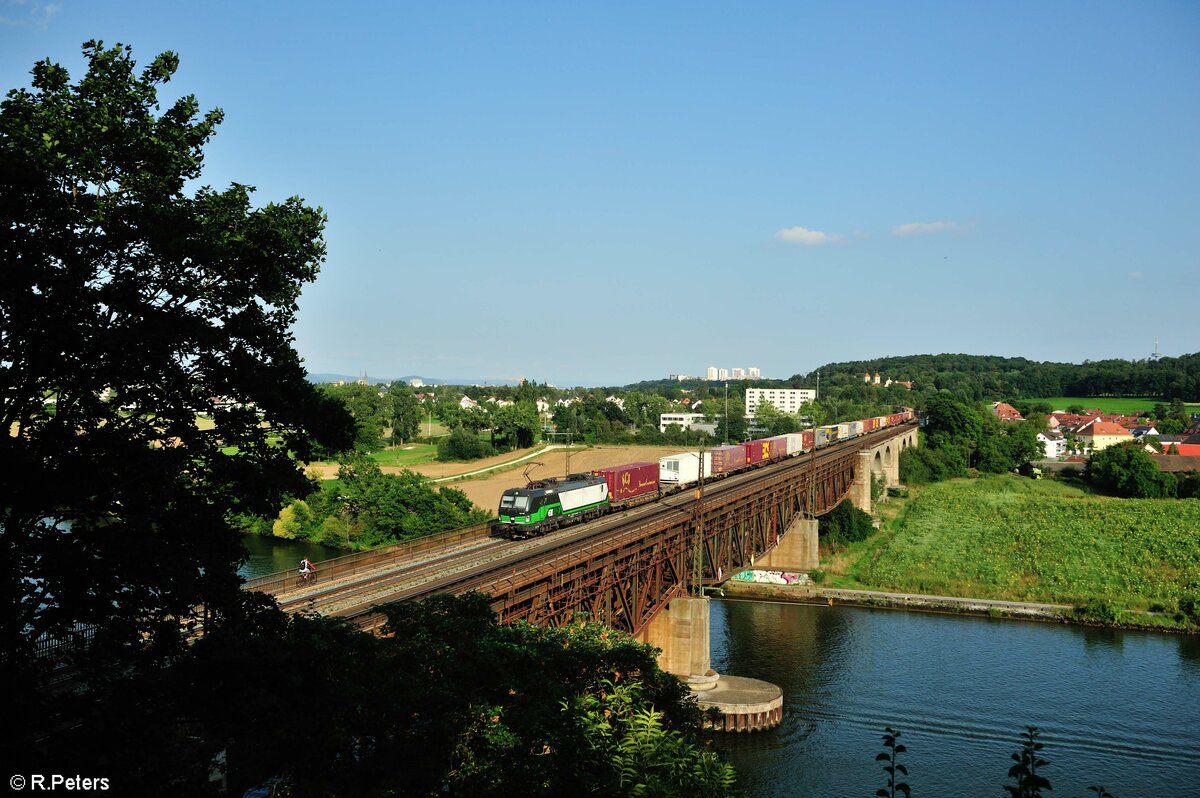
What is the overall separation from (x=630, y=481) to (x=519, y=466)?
69338 mm

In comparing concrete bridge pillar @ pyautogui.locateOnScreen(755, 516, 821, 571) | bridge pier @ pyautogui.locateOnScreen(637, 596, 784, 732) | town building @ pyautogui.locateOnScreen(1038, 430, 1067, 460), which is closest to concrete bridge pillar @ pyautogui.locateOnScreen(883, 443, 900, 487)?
town building @ pyautogui.locateOnScreen(1038, 430, 1067, 460)

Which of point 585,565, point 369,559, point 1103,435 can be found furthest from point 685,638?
point 1103,435

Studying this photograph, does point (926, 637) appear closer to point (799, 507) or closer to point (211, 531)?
point (799, 507)

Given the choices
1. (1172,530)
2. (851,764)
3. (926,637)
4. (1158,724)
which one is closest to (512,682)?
(851,764)

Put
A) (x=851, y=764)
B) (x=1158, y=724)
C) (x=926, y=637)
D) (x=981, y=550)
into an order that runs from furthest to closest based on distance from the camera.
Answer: (x=981, y=550)
(x=926, y=637)
(x=1158, y=724)
(x=851, y=764)

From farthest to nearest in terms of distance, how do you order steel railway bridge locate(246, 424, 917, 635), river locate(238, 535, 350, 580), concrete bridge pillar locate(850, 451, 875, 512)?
concrete bridge pillar locate(850, 451, 875, 512) < river locate(238, 535, 350, 580) < steel railway bridge locate(246, 424, 917, 635)

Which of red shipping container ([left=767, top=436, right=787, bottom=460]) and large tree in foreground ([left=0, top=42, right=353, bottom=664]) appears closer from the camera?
large tree in foreground ([left=0, top=42, right=353, bottom=664])

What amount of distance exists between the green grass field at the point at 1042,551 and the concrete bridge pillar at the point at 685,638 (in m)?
29.6

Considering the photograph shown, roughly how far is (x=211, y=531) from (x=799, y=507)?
65.3 m

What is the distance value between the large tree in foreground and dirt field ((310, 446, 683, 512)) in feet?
227

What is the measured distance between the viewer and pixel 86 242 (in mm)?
13305

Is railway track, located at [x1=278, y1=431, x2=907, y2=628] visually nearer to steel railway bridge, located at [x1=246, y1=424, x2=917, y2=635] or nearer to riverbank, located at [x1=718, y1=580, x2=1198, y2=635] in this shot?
steel railway bridge, located at [x1=246, y1=424, x2=917, y2=635]

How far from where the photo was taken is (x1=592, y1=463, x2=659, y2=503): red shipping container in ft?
179

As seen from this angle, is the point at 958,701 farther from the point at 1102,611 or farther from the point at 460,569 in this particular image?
the point at 460,569
